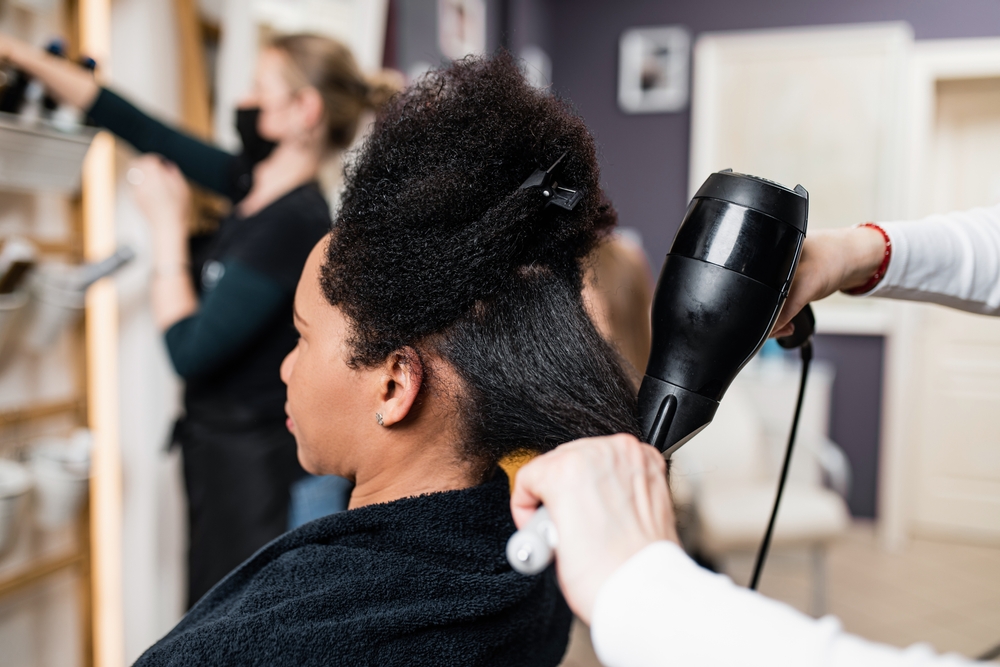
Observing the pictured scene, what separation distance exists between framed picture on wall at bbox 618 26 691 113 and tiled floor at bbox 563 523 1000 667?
2502 mm

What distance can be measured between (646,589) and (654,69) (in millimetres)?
4175

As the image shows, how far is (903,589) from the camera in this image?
3.30m

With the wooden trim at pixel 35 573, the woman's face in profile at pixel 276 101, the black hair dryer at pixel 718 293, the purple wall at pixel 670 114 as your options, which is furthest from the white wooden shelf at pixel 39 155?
the purple wall at pixel 670 114

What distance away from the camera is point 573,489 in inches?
19.5

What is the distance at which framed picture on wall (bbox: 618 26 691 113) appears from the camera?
164 inches

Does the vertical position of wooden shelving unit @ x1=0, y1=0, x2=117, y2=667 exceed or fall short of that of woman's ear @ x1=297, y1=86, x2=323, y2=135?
it falls short

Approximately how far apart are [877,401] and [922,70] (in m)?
1.68

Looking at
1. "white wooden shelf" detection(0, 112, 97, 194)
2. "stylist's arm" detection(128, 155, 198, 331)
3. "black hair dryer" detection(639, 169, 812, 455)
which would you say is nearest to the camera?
"black hair dryer" detection(639, 169, 812, 455)

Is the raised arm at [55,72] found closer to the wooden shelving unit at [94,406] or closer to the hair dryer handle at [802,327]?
the wooden shelving unit at [94,406]

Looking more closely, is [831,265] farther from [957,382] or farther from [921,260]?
[957,382]

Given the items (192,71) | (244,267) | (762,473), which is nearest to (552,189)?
(244,267)

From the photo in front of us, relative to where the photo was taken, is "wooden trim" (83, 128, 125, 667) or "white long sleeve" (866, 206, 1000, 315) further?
"wooden trim" (83, 128, 125, 667)

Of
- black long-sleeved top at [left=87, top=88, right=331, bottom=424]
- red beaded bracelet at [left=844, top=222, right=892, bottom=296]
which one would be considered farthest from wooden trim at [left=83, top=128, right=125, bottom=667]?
red beaded bracelet at [left=844, top=222, right=892, bottom=296]

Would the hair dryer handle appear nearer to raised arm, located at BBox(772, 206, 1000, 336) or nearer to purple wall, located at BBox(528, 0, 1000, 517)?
raised arm, located at BBox(772, 206, 1000, 336)
